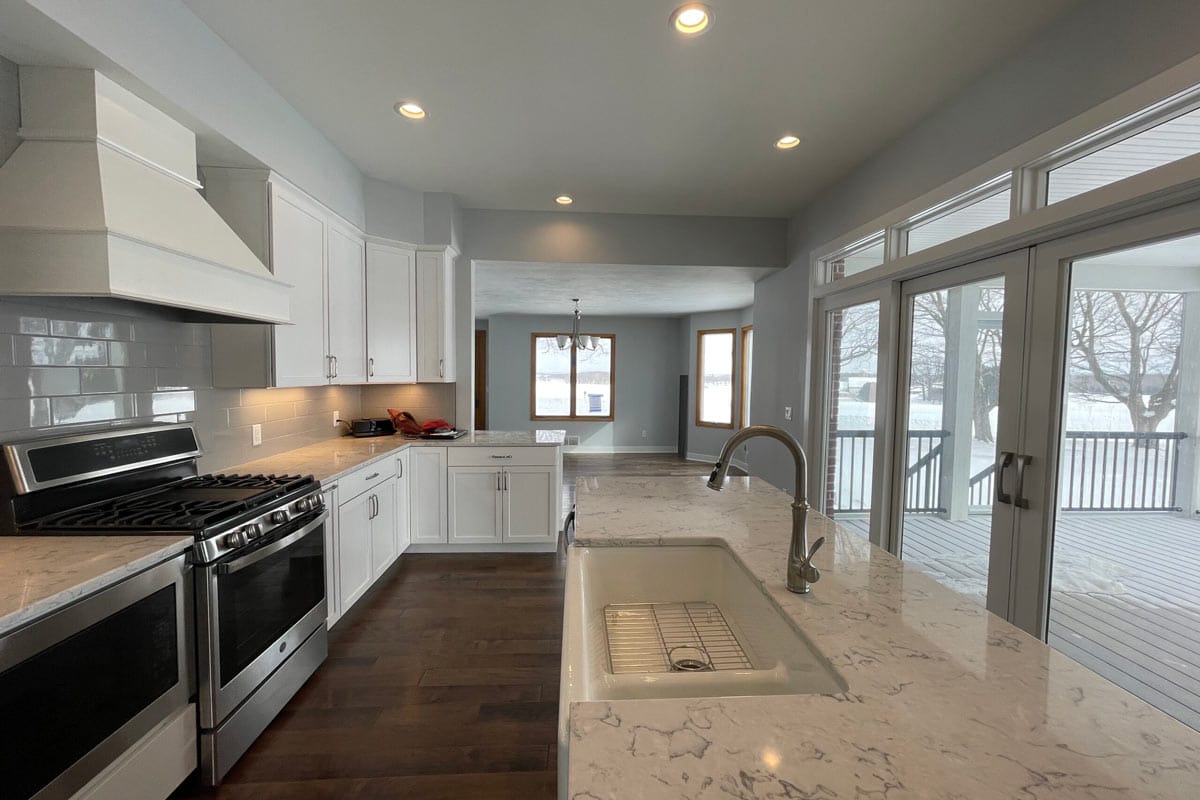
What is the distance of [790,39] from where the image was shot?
1953 millimetres

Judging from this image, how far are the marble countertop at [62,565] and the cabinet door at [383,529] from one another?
1.50 metres

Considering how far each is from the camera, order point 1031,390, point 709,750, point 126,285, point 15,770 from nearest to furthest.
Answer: point 709,750 → point 15,770 → point 126,285 → point 1031,390

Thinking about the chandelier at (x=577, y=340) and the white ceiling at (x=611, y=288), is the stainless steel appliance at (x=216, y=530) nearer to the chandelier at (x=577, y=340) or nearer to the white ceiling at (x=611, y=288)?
the white ceiling at (x=611, y=288)

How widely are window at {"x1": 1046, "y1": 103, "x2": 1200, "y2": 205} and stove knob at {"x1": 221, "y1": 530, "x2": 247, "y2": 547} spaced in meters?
3.21

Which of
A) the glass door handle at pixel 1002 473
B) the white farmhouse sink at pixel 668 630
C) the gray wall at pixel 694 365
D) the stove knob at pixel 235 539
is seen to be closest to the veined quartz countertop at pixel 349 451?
the stove knob at pixel 235 539

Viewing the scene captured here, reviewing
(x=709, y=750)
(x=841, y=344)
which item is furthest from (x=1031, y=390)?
(x=709, y=750)

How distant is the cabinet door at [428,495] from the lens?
11.8ft

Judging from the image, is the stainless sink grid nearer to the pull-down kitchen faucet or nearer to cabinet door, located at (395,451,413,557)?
the pull-down kitchen faucet

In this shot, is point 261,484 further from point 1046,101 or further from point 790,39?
point 1046,101

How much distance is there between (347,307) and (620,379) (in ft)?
18.3

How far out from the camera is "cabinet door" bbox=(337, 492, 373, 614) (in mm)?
2592

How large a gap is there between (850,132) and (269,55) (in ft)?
9.38

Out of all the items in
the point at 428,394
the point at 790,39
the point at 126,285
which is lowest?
the point at 428,394

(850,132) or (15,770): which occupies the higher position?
(850,132)
